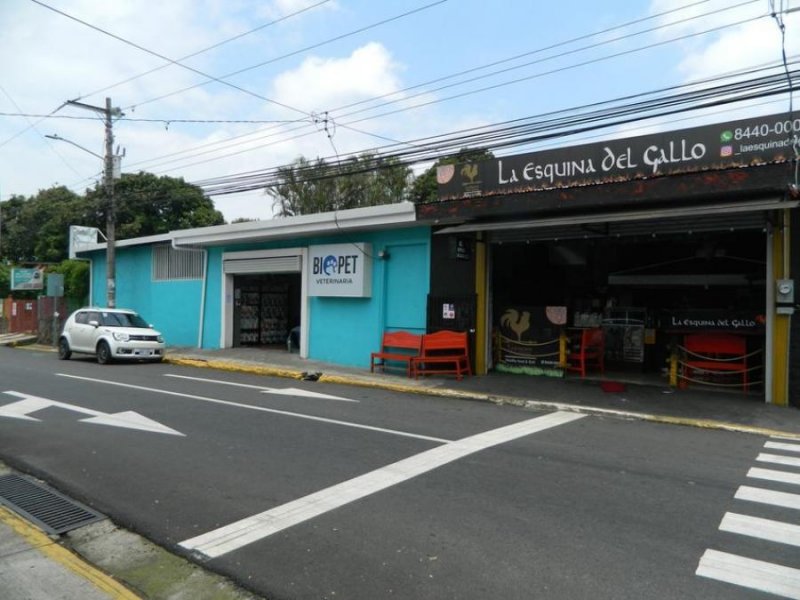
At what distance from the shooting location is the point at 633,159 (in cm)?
1160

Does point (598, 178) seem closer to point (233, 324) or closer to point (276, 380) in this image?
point (276, 380)

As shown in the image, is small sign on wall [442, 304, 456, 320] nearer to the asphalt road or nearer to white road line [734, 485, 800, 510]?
the asphalt road

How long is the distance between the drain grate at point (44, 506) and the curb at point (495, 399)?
7.74 metres

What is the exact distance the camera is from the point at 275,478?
20.0 feet

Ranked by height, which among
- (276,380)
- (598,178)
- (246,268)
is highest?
(598,178)

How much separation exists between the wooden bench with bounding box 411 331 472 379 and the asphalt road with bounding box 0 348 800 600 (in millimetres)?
3939

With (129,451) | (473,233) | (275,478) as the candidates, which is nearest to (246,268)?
(473,233)

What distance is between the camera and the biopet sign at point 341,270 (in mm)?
16391

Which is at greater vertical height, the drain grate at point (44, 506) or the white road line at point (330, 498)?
the white road line at point (330, 498)

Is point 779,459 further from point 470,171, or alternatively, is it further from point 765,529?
point 470,171

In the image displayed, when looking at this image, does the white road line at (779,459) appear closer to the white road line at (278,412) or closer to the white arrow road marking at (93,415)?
the white road line at (278,412)

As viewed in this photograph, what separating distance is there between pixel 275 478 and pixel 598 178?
8.88 metres

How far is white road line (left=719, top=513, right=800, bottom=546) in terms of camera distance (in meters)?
4.61

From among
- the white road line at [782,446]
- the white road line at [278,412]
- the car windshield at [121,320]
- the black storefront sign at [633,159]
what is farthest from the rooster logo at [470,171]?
the car windshield at [121,320]
